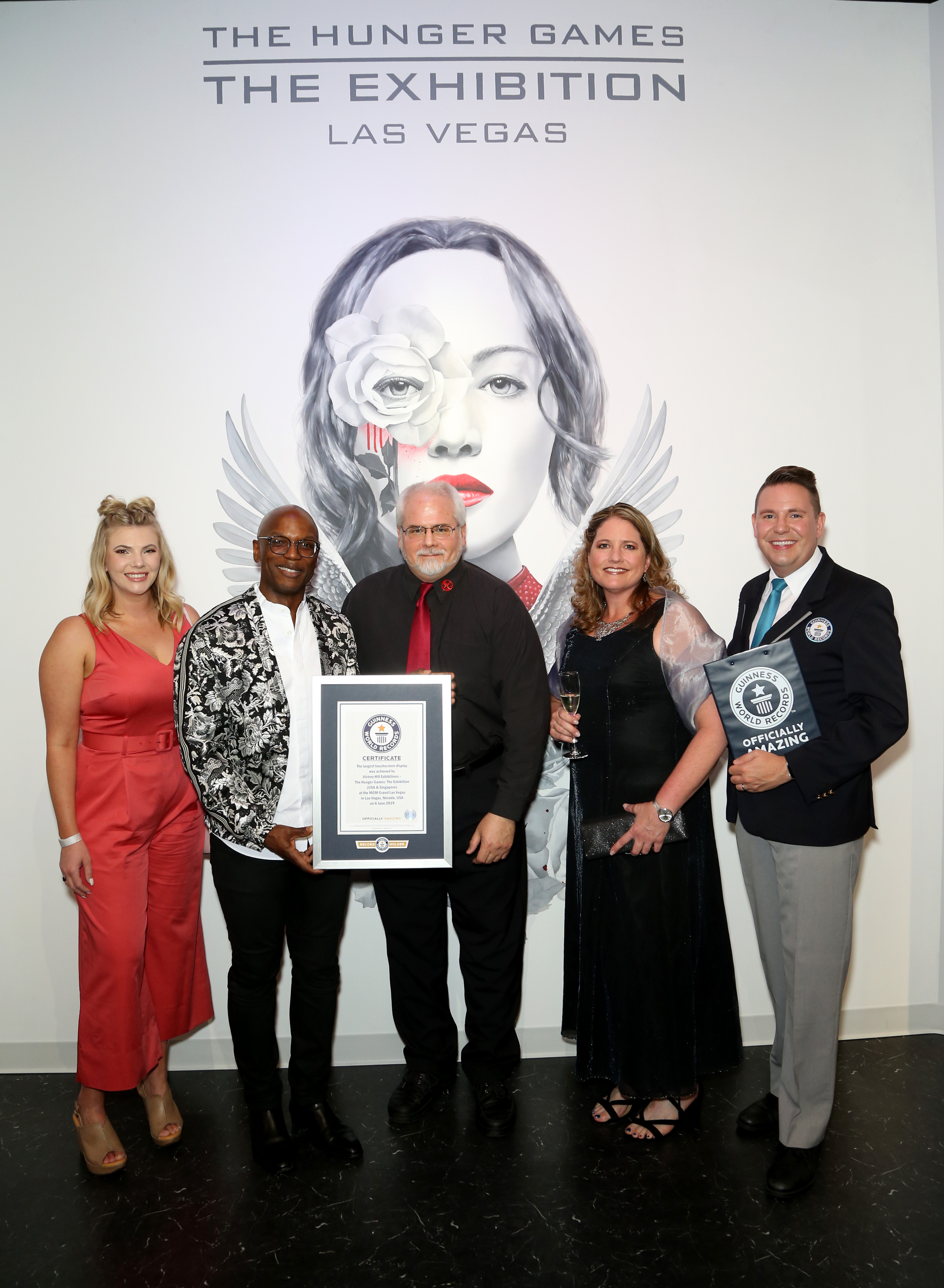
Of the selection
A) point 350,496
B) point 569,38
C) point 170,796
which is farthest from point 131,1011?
point 569,38

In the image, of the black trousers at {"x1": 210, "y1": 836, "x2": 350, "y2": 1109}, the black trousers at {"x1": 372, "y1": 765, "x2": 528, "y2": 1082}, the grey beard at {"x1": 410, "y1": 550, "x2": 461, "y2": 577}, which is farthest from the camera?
the black trousers at {"x1": 372, "y1": 765, "x2": 528, "y2": 1082}

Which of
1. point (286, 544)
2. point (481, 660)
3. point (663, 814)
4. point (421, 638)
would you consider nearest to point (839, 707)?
point (663, 814)

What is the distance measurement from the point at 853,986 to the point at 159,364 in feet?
12.2

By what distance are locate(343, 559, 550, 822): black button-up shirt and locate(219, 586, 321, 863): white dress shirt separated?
248 mm

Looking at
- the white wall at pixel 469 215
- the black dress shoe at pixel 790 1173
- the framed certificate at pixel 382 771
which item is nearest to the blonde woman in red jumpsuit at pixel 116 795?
the white wall at pixel 469 215

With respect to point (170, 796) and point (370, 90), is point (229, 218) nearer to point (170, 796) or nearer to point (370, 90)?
point (370, 90)

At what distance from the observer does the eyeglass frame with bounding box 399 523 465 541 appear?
99.8 inches

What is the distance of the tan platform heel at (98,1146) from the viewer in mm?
2502

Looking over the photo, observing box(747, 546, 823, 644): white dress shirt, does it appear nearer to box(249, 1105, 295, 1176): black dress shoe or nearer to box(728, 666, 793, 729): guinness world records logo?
box(728, 666, 793, 729): guinness world records logo

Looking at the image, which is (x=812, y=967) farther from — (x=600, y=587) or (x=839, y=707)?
(x=600, y=587)

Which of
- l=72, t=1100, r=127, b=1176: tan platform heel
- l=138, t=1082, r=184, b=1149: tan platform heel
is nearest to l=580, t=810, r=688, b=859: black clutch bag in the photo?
l=138, t=1082, r=184, b=1149: tan platform heel

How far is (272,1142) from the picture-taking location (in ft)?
8.15

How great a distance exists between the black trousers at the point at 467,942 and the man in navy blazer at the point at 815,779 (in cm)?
82

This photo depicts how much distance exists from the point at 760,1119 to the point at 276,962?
1646 millimetres
